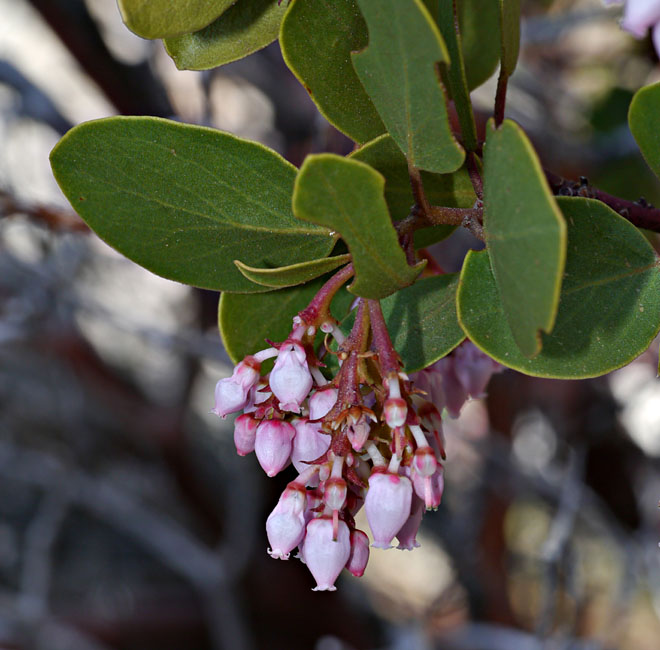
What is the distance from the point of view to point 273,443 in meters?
0.53

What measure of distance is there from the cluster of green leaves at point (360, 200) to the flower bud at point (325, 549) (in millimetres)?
137

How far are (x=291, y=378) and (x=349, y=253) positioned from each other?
3.8 inches

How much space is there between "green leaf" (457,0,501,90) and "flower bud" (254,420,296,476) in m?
0.39

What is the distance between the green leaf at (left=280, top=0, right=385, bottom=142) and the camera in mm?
515

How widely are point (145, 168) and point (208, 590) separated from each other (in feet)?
7.27

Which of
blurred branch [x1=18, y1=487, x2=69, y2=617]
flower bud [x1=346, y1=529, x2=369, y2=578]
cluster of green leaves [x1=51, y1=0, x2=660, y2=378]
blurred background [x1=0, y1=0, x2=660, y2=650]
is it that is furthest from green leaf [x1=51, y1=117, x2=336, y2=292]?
blurred branch [x1=18, y1=487, x2=69, y2=617]

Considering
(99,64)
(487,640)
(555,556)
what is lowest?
(487,640)

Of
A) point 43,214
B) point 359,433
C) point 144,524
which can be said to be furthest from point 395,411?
point 144,524

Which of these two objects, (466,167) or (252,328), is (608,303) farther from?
(252,328)

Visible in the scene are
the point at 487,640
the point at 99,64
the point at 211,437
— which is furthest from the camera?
the point at 211,437

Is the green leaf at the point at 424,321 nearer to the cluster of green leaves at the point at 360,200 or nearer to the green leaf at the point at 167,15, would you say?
the cluster of green leaves at the point at 360,200

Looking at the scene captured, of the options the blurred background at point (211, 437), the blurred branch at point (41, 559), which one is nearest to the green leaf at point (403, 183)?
the blurred background at point (211, 437)

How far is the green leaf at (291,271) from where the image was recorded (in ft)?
1.59

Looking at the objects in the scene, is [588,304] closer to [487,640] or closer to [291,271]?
[291,271]
